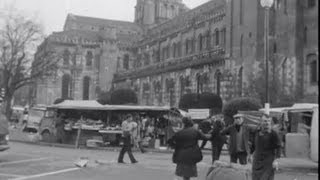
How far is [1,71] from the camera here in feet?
185

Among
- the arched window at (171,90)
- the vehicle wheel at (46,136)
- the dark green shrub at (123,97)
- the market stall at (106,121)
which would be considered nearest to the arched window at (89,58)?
the dark green shrub at (123,97)

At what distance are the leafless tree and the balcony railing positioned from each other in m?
18.3

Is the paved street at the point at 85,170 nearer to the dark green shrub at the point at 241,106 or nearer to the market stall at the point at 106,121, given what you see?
the market stall at the point at 106,121

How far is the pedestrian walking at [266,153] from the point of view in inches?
445

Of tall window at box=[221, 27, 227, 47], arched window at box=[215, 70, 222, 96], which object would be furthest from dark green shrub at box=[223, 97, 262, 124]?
tall window at box=[221, 27, 227, 47]

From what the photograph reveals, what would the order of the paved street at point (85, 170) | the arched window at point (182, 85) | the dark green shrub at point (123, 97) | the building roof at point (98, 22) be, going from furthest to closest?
the building roof at point (98, 22) → the dark green shrub at point (123, 97) → the arched window at point (182, 85) → the paved street at point (85, 170)

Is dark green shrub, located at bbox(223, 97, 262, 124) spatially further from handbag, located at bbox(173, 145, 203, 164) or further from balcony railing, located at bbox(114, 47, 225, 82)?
handbag, located at bbox(173, 145, 203, 164)

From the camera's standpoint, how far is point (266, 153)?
11352mm

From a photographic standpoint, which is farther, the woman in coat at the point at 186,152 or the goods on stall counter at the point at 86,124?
the goods on stall counter at the point at 86,124

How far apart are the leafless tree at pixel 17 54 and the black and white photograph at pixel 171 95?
0.43 feet

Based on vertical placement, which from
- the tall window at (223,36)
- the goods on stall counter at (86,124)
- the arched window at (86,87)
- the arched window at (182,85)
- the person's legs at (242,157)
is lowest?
the person's legs at (242,157)

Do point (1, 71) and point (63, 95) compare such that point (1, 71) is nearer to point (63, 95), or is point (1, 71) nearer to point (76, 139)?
point (76, 139)

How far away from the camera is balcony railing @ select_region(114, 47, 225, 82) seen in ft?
201

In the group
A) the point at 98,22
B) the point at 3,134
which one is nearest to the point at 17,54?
the point at 3,134
